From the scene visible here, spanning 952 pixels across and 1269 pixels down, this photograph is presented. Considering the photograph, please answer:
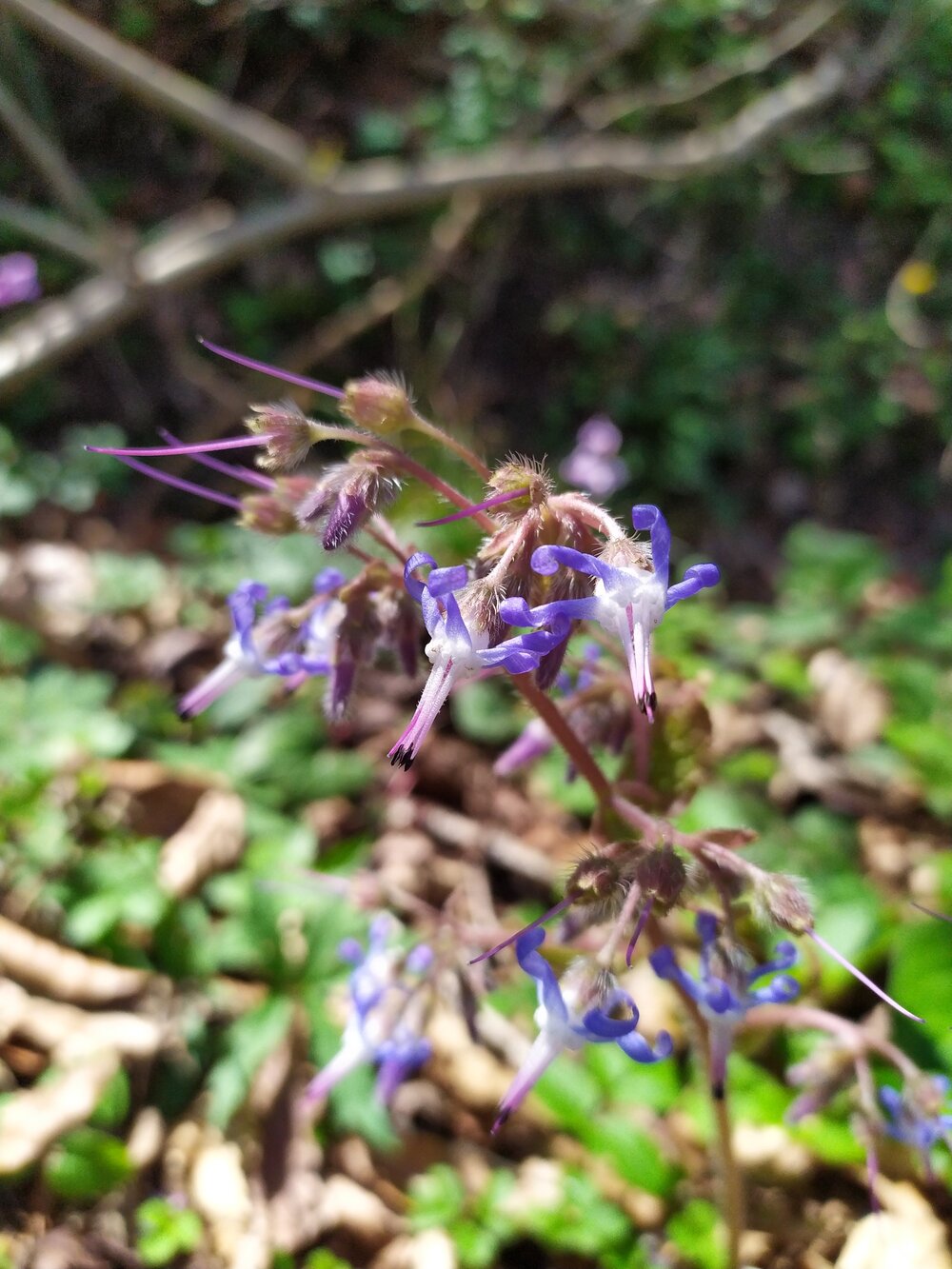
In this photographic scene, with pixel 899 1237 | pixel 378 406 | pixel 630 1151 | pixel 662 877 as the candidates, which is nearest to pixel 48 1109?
pixel 630 1151

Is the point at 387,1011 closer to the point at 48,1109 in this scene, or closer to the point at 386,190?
the point at 48,1109

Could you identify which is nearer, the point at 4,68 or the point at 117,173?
the point at 4,68

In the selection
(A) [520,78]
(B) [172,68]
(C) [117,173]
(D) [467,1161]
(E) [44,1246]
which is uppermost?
(B) [172,68]

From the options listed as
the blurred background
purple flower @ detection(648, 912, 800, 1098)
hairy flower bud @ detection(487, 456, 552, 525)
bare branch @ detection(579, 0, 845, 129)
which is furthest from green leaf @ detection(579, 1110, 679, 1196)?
bare branch @ detection(579, 0, 845, 129)

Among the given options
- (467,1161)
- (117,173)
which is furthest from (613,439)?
(467,1161)

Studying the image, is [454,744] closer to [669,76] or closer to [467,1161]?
[467,1161]

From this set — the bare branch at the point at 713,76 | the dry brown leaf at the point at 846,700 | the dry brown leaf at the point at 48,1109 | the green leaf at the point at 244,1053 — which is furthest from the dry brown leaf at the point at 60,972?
the bare branch at the point at 713,76

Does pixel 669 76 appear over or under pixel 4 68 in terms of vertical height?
under

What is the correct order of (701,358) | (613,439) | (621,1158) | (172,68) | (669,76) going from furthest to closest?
1. (669,76)
2. (701,358)
3. (613,439)
4. (172,68)
5. (621,1158)
